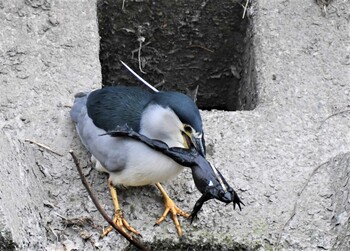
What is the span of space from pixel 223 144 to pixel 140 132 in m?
0.33

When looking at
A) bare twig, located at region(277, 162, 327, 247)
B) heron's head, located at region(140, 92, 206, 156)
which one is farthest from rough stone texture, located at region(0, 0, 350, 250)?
heron's head, located at region(140, 92, 206, 156)

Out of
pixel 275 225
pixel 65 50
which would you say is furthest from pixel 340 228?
pixel 65 50

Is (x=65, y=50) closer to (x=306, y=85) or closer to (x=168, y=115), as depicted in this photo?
(x=168, y=115)

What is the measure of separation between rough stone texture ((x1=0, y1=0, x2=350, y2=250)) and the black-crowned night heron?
84 millimetres

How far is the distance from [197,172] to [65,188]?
1.47ft

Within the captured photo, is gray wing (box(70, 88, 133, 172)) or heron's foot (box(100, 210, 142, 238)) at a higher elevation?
gray wing (box(70, 88, 133, 172))

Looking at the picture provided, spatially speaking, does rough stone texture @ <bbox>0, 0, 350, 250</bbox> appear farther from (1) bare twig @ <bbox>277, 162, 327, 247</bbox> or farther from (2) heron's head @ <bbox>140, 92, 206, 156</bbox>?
(2) heron's head @ <bbox>140, 92, 206, 156</bbox>

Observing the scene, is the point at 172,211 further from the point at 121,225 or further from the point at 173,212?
the point at 121,225

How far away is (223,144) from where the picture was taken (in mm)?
3209

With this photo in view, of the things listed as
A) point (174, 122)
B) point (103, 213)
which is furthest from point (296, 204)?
point (103, 213)

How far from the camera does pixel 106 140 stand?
3.04 metres

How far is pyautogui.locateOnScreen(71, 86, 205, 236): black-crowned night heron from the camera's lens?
2.96 m

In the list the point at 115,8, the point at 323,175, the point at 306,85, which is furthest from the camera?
the point at 115,8

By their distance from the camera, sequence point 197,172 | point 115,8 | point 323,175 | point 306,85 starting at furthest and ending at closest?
point 115,8 < point 306,85 < point 323,175 < point 197,172
